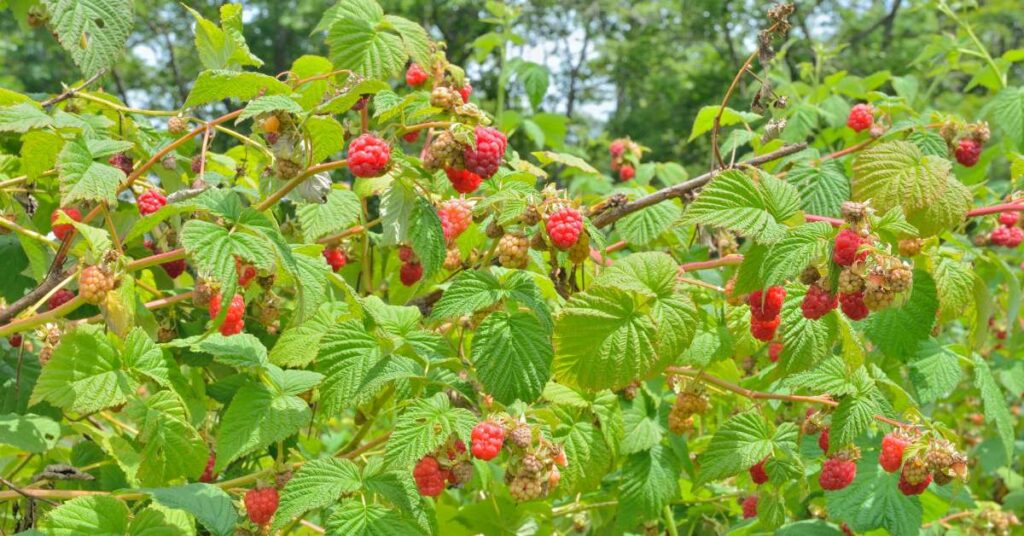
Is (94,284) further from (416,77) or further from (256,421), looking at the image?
(416,77)

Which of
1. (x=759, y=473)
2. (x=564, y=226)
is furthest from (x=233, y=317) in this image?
(x=759, y=473)

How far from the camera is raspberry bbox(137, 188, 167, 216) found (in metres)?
1.55

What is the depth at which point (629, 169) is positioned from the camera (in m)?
3.31

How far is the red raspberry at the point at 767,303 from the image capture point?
1499 mm

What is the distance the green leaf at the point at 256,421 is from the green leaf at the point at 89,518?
17 cm

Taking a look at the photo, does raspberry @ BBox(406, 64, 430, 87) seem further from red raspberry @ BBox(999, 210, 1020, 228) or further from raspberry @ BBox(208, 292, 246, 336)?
red raspberry @ BBox(999, 210, 1020, 228)

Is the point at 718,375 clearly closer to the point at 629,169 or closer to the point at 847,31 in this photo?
the point at 629,169

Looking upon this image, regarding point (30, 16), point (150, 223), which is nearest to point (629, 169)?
point (30, 16)

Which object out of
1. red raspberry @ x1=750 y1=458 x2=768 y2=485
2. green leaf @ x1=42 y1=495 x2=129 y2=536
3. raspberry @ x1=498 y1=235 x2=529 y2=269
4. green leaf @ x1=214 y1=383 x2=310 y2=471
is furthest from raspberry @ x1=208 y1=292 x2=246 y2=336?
red raspberry @ x1=750 y1=458 x2=768 y2=485

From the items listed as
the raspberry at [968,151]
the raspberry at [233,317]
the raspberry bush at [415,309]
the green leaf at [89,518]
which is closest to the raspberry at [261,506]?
the raspberry bush at [415,309]

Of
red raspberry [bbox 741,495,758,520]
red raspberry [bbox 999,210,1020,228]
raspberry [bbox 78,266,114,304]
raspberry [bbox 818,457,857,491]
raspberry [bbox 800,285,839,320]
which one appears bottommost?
red raspberry [bbox 741,495,758,520]

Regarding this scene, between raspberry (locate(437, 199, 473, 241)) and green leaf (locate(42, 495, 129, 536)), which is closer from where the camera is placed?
green leaf (locate(42, 495, 129, 536))

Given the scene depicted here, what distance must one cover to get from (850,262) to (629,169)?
2.01 meters

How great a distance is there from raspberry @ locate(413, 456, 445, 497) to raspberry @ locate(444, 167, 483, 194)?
0.38m
